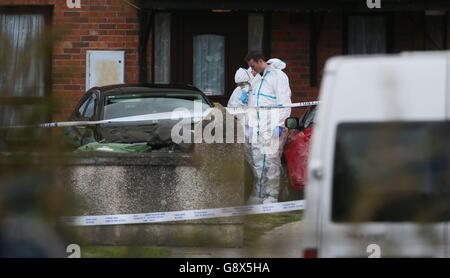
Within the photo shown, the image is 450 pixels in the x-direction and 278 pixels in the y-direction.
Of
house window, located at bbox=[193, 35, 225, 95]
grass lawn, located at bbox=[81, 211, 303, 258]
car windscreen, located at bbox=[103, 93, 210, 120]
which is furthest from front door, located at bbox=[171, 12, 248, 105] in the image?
grass lawn, located at bbox=[81, 211, 303, 258]

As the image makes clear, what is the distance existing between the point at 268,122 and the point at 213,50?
205 inches

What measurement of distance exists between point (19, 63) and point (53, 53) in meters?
0.14

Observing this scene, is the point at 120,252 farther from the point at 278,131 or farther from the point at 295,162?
the point at 295,162

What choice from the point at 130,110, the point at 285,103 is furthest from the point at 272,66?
the point at 130,110

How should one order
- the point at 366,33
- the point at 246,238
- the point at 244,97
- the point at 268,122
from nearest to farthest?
1. the point at 246,238
2. the point at 268,122
3. the point at 244,97
4. the point at 366,33

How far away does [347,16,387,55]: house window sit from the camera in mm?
16062

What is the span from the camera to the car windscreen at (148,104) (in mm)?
11234

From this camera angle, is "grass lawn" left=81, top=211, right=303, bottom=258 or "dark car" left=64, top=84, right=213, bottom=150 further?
"dark car" left=64, top=84, right=213, bottom=150

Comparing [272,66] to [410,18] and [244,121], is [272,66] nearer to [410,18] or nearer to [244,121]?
[244,121]

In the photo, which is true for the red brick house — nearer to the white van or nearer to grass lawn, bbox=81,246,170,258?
the white van

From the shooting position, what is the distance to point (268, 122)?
10898 mm

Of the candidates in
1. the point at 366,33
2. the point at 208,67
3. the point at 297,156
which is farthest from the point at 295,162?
the point at 366,33

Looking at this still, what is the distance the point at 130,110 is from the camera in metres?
11.3

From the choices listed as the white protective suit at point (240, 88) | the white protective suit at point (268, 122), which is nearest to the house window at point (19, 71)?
the white protective suit at point (268, 122)
